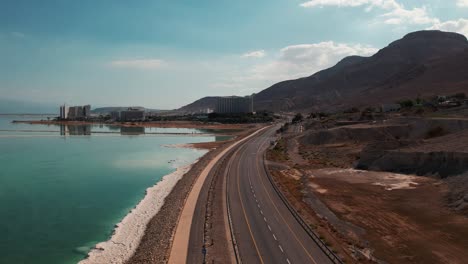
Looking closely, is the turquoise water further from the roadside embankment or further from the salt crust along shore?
the roadside embankment

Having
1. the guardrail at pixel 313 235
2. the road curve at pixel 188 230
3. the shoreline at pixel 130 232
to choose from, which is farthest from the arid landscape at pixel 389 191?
the shoreline at pixel 130 232

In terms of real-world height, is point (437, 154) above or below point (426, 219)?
above

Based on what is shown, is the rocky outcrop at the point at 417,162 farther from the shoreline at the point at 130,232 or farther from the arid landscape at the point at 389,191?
the shoreline at the point at 130,232

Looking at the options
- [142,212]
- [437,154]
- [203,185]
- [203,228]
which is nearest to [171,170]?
[203,185]

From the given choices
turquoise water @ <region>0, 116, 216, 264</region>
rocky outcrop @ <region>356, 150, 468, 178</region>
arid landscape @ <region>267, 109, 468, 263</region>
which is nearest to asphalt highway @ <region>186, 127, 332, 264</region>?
arid landscape @ <region>267, 109, 468, 263</region>

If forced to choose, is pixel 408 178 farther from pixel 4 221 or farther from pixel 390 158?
pixel 4 221

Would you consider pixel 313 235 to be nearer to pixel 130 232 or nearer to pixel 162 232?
pixel 162 232

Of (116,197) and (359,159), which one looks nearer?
(116,197)
